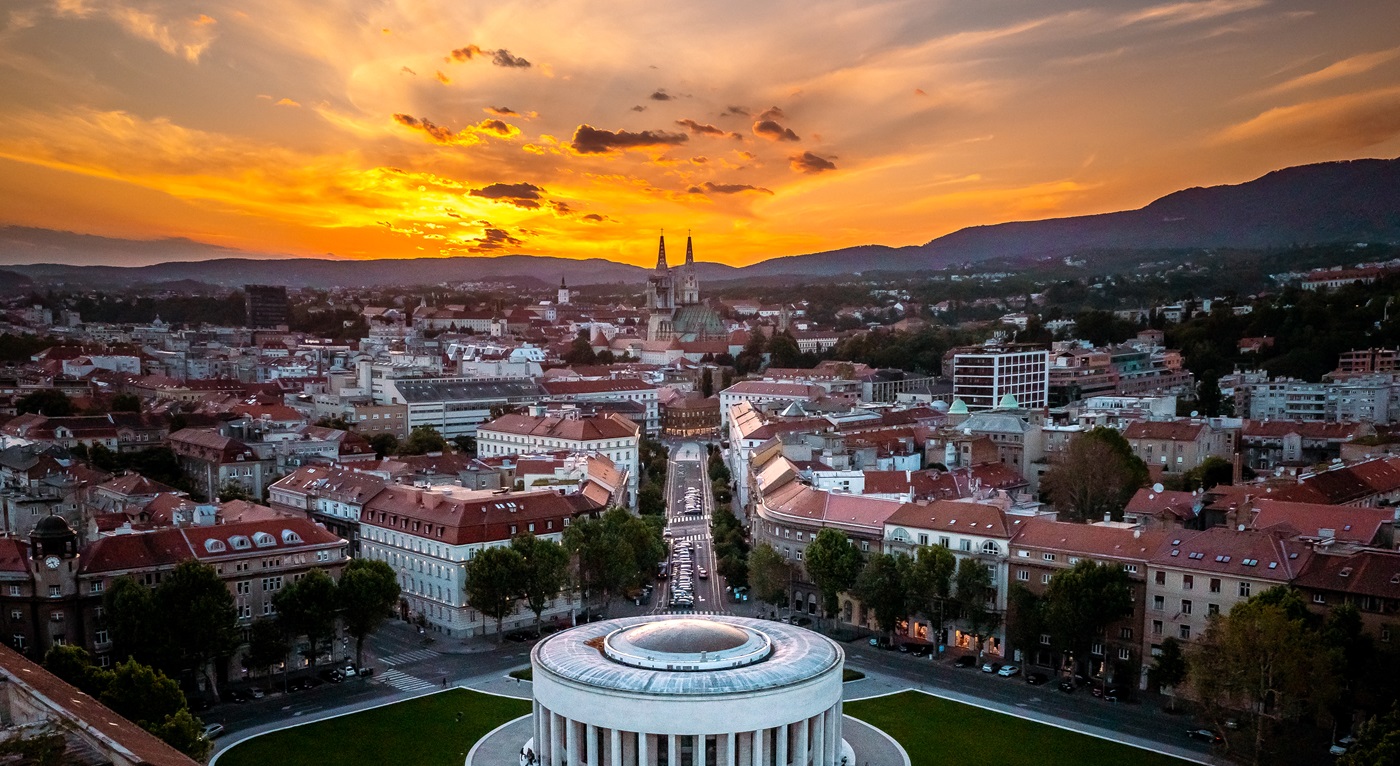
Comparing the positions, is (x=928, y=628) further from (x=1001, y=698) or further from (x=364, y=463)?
(x=364, y=463)

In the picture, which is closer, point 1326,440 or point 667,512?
point 1326,440

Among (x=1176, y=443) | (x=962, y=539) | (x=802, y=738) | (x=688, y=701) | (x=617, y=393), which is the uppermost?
(x=1176, y=443)

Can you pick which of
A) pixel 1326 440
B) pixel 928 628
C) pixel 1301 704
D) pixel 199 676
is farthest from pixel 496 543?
pixel 1326 440

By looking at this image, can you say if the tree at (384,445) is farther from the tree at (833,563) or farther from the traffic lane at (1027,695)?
the traffic lane at (1027,695)

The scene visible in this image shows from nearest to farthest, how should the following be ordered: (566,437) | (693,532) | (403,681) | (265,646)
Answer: (265,646), (403,681), (693,532), (566,437)

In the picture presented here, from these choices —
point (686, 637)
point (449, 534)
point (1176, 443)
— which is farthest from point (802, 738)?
point (1176, 443)

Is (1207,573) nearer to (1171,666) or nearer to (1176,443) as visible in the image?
(1171,666)
